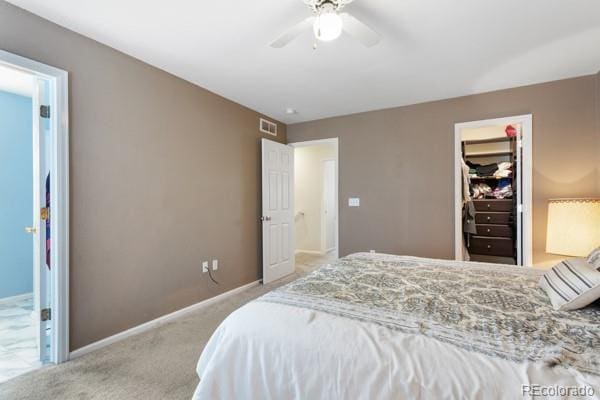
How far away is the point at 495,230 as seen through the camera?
402 centimetres

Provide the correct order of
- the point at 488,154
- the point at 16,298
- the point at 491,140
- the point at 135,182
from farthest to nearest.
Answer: the point at 488,154 < the point at 491,140 < the point at 16,298 < the point at 135,182

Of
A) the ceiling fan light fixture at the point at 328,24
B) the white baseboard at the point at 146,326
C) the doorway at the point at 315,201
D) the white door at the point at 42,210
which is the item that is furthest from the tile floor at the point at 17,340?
the doorway at the point at 315,201

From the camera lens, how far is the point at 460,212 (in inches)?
132

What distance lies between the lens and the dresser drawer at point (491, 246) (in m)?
3.94

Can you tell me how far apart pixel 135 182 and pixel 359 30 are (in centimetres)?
218

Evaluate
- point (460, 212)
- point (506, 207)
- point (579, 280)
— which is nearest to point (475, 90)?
Result: point (460, 212)

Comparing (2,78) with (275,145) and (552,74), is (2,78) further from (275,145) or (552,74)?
(552,74)

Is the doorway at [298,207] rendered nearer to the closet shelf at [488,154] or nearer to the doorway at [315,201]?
the doorway at [315,201]

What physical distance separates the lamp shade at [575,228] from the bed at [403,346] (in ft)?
3.88

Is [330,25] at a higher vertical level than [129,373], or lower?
higher

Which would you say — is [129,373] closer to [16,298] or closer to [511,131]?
[16,298]

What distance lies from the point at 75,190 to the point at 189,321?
5.00ft

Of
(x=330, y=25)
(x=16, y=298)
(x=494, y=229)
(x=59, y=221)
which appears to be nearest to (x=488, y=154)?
(x=494, y=229)

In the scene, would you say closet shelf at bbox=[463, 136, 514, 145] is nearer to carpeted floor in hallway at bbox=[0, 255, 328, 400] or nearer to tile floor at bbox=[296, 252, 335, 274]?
tile floor at bbox=[296, 252, 335, 274]
